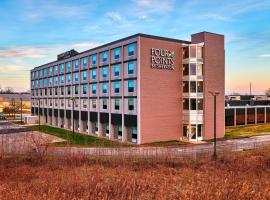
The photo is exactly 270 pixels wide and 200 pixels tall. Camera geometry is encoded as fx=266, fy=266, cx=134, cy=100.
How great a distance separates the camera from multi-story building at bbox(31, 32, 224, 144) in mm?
43594

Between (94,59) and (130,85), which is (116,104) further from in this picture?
(94,59)

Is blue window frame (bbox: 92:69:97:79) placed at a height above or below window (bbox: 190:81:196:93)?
above

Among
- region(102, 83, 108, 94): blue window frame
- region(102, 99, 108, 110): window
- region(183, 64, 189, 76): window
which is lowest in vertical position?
region(102, 99, 108, 110): window

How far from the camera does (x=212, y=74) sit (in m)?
48.7

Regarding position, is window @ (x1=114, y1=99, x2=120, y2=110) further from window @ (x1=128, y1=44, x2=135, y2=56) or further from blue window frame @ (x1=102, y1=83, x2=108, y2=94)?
window @ (x1=128, y1=44, x2=135, y2=56)

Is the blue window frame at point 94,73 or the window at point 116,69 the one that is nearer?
the window at point 116,69

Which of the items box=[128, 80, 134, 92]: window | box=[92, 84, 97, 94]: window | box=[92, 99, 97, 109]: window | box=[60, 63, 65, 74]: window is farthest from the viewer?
box=[60, 63, 65, 74]: window

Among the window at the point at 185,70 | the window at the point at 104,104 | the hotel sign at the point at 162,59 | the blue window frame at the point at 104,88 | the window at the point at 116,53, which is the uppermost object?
the window at the point at 116,53

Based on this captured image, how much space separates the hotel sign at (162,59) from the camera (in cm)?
4425

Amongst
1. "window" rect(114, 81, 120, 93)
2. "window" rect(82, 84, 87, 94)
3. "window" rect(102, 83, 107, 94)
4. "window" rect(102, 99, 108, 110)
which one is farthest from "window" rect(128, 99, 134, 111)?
"window" rect(82, 84, 87, 94)

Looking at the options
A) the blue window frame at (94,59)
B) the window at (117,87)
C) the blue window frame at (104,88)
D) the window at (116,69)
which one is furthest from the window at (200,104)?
the blue window frame at (94,59)

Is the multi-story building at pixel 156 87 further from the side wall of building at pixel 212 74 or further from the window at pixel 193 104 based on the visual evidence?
the window at pixel 193 104

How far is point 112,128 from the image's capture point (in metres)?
49.8

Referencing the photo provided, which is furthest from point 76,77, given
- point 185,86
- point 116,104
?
point 185,86
